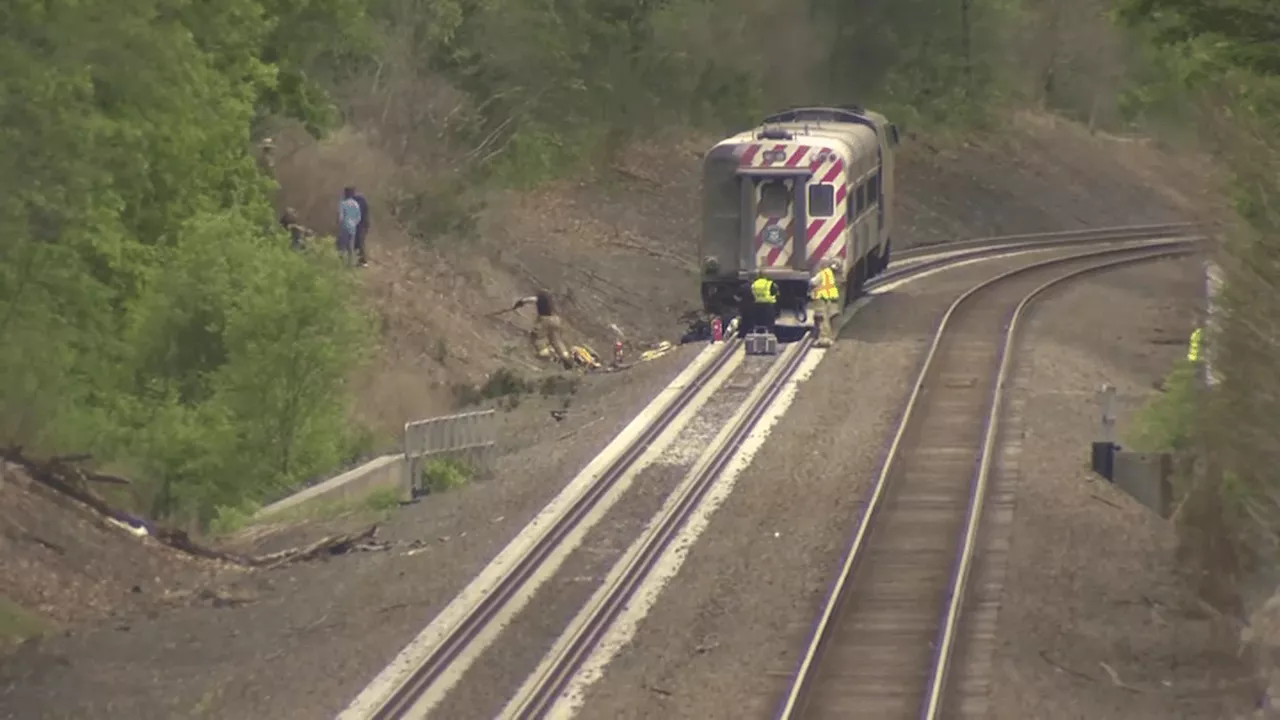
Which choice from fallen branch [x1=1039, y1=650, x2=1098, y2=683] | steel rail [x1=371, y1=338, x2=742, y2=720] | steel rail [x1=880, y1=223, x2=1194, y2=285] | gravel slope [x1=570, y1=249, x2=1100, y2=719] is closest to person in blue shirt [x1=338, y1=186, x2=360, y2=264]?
gravel slope [x1=570, y1=249, x2=1100, y2=719]

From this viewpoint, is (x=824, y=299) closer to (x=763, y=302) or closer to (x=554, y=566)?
(x=763, y=302)

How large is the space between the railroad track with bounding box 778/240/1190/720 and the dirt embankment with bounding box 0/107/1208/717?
3075mm

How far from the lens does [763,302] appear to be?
28469 mm

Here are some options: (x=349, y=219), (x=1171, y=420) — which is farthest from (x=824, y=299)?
(x=1171, y=420)

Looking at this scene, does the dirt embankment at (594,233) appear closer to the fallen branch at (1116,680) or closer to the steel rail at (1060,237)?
the steel rail at (1060,237)

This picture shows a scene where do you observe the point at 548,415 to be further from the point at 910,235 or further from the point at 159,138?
the point at 910,235

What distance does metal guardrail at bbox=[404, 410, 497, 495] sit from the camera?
21.1 metres

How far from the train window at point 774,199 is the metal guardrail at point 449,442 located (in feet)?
23.6

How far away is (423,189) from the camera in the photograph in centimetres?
3834

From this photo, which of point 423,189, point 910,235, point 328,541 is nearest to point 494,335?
point 423,189

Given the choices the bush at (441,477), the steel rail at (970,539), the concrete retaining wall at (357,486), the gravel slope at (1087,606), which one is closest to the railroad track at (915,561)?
the steel rail at (970,539)

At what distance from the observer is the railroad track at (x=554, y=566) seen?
42.7ft

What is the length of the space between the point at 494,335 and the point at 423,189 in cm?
551

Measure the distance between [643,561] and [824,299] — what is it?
12291 mm
